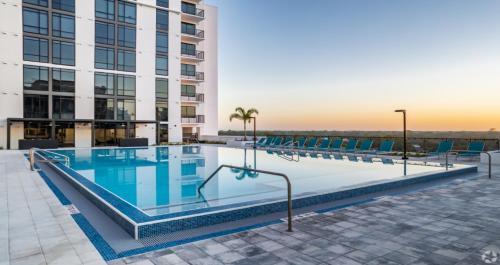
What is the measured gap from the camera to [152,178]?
1014cm

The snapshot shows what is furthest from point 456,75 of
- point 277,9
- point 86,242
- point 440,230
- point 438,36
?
point 86,242

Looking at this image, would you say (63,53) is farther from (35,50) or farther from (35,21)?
(35,21)

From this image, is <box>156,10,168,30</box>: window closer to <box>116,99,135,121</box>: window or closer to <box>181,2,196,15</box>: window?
<box>181,2,196,15</box>: window

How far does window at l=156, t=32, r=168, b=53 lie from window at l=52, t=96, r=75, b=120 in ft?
27.3

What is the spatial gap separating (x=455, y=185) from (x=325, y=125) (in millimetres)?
28602

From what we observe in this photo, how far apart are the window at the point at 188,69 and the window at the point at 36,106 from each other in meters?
12.5

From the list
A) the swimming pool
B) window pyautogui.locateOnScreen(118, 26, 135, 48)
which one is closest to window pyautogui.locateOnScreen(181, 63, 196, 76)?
window pyautogui.locateOnScreen(118, 26, 135, 48)

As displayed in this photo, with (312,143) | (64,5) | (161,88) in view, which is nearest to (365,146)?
(312,143)

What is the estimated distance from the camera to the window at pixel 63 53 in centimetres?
2353

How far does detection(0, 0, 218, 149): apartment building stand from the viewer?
22219 mm

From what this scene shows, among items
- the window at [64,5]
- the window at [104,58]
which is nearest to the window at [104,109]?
the window at [104,58]

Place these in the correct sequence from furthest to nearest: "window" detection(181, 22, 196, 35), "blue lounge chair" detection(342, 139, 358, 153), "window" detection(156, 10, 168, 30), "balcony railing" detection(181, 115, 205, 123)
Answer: "window" detection(181, 22, 196, 35), "balcony railing" detection(181, 115, 205, 123), "window" detection(156, 10, 168, 30), "blue lounge chair" detection(342, 139, 358, 153)

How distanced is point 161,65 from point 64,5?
8.20 meters

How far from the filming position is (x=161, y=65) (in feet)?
93.5
